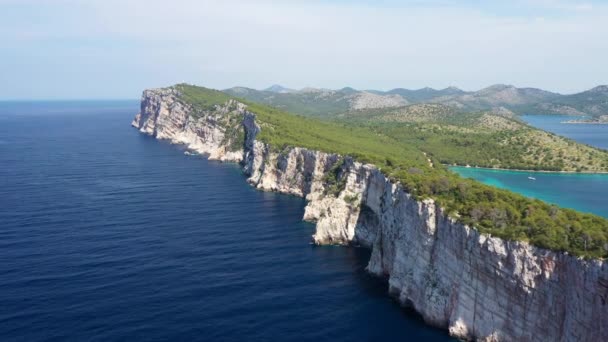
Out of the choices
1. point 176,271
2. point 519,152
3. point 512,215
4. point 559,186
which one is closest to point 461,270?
point 512,215

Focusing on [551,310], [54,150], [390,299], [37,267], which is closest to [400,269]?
[390,299]

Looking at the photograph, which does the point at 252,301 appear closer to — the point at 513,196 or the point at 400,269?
the point at 400,269

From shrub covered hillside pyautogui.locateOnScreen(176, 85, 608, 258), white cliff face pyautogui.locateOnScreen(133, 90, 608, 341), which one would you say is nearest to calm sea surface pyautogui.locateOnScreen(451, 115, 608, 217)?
shrub covered hillside pyautogui.locateOnScreen(176, 85, 608, 258)

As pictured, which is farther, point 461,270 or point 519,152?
point 519,152

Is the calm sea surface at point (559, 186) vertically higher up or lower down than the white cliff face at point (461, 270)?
lower down

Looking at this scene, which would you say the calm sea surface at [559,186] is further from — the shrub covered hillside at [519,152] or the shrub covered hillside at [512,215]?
the shrub covered hillside at [512,215]

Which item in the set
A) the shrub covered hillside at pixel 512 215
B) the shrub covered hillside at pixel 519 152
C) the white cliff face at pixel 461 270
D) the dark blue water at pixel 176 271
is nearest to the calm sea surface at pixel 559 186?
the shrub covered hillside at pixel 519 152

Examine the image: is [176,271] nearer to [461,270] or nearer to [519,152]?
[461,270]

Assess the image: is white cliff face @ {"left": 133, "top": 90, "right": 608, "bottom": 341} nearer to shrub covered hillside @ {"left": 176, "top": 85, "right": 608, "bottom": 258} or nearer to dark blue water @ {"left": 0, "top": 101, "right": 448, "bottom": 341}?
shrub covered hillside @ {"left": 176, "top": 85, "right": 608, "bottom": 258}
